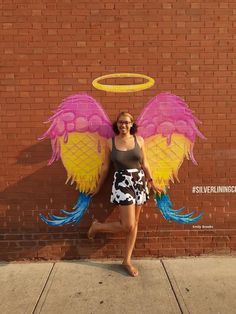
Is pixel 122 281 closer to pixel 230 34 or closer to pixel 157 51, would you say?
pixel 157 51

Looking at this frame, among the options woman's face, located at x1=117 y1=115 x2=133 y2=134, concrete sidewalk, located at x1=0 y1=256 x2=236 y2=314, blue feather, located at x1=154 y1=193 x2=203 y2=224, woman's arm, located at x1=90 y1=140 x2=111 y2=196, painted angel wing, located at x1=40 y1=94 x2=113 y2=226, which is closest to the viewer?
concrete sidewalk, located at x1=0 y1=256 x2=236 y2=314

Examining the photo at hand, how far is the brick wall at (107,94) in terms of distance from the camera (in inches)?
144

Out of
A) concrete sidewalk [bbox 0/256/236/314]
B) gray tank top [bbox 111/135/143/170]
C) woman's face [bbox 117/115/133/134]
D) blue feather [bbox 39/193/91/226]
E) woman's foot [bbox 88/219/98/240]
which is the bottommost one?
concrete sidewalk [bbox 0/256/236/314]

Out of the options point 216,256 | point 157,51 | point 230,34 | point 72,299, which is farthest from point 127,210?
point 230,34

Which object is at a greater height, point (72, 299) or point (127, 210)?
point (127, 210)

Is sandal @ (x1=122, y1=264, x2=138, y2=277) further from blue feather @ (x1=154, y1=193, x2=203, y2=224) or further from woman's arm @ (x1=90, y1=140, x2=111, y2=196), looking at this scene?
woman's arm @ (x1=90, y1=140, x2=111, y2=196)

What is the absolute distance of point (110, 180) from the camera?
3805 millimetres

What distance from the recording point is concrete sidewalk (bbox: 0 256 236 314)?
292cm

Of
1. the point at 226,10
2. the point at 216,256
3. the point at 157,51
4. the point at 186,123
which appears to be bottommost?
the point at 216,256

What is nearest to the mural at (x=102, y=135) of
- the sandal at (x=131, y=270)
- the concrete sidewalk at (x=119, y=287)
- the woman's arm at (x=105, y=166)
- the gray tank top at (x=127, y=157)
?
the woman's arm at (x=105, y=166)

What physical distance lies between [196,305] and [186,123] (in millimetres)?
1904

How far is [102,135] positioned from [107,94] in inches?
18.3

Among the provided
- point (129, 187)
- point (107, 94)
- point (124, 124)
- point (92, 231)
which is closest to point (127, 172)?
point (129, 187)

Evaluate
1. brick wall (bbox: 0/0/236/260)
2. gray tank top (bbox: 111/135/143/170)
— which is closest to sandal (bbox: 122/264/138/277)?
brick wall (bbox: 0/0/236/260)
